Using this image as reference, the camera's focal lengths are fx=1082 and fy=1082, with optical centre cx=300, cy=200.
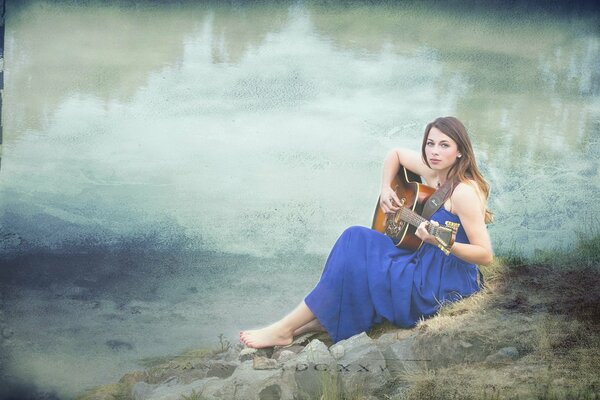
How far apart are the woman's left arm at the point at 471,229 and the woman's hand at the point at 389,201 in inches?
18.5

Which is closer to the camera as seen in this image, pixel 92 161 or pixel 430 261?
pixel 430 261

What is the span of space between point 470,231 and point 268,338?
1640 mm

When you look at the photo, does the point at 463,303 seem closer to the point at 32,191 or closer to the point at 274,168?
the point at 274,168

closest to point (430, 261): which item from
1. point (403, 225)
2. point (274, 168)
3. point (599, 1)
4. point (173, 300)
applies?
point (403, 225)

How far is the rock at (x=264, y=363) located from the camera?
7508 mm

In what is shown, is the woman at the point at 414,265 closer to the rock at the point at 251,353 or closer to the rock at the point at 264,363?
the rock at the point at 251,353

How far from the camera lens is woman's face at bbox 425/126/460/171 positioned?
24.8 feet

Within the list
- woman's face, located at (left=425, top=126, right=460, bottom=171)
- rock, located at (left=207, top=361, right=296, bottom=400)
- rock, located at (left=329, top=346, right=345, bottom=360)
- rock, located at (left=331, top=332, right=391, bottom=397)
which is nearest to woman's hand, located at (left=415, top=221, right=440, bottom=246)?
woman's face, located at (left=425, top=126, right=460, bottom=171)

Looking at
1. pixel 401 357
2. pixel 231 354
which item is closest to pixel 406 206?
pixel 401 357

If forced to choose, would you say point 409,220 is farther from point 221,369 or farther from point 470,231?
point 221,369

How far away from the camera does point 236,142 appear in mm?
8180

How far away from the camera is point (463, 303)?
7.52 metres

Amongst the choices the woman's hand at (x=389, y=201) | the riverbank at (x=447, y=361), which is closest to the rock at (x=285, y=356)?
the riverbank at (x=447, y=361)

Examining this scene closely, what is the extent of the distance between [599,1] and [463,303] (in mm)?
2614
